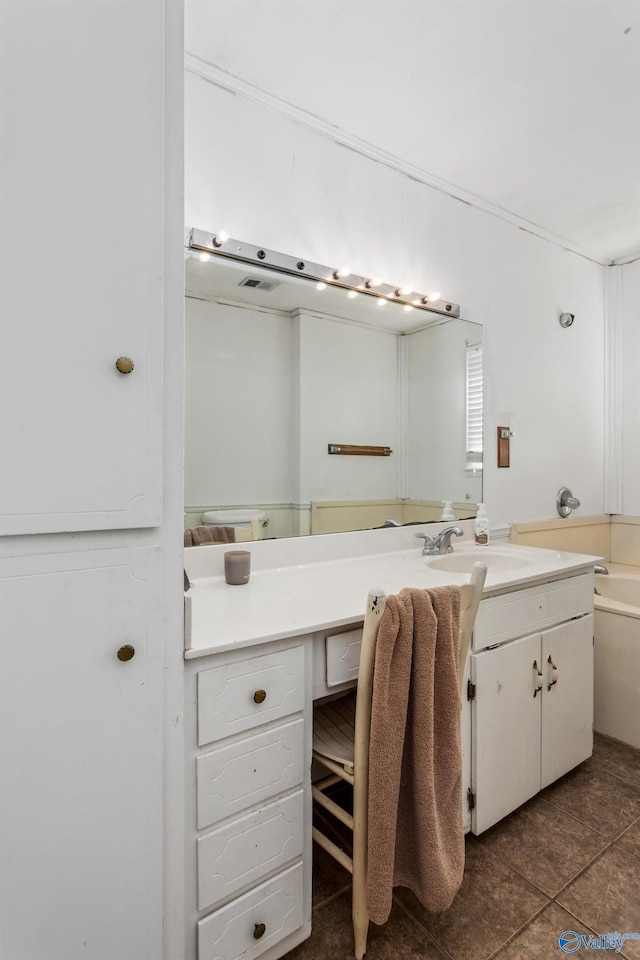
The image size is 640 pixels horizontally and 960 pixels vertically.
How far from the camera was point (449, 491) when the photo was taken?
221 cm

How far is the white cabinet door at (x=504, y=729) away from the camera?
152cm

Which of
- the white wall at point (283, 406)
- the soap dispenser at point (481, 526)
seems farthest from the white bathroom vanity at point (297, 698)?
the soap dispenser at point (481, 526)

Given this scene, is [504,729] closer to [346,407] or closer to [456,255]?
[346,407]

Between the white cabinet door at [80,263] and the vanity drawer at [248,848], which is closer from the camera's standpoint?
the white cabinet door at [80,263]

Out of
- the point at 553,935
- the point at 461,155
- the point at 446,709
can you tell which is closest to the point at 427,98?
the point at 461,155

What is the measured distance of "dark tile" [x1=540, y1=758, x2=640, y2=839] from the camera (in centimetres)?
169

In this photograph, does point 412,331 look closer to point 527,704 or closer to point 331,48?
point 331,48

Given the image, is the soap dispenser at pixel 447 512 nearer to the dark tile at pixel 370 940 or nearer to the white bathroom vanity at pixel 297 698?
the white bathroom vanity at pixel 297 698

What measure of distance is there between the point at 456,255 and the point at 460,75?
0.73 meters

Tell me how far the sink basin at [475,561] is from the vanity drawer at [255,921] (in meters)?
1.11

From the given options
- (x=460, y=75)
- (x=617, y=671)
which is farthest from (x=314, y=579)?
(x=460, y=75)

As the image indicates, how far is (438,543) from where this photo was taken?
2.03m

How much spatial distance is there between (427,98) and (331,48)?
403mm

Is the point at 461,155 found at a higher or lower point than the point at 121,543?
higher
